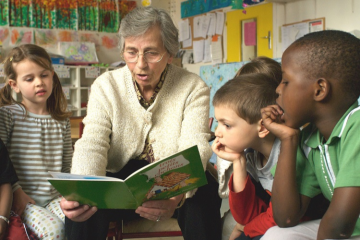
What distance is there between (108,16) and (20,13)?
4.75 ft

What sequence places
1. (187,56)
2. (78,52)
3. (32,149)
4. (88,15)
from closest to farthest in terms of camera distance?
(32,149) < (78,52) < (88,15) < (187,56)

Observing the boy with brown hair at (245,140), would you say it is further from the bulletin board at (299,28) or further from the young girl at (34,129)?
the bulletin board at (299,28)

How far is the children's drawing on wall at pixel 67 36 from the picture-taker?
6.09 metres

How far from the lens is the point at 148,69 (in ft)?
5.23

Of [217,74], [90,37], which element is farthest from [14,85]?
[90,37]

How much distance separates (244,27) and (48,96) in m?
4.08

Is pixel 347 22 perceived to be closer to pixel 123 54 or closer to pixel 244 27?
pixel 244 27

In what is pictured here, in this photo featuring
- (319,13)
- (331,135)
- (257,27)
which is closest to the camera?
(331,135)

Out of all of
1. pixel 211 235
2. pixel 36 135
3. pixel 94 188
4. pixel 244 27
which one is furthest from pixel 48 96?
pixel 244 27

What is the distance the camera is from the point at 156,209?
1.32 metres

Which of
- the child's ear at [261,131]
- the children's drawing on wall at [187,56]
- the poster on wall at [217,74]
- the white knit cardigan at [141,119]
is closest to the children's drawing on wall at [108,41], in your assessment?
the children's drawing on wall at [187,56]

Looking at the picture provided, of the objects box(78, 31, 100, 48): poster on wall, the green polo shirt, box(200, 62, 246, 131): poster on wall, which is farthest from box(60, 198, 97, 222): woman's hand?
box(78, 31, 100, 48): poster on wall

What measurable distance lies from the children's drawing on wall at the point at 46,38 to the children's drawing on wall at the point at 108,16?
85 centimetres

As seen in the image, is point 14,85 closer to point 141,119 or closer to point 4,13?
point 141,119
